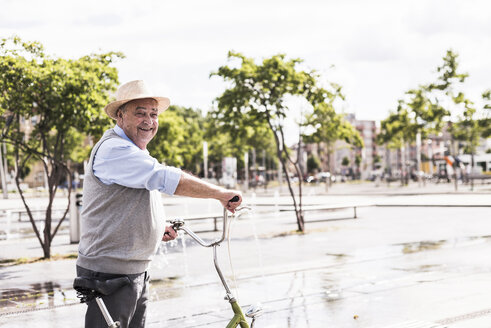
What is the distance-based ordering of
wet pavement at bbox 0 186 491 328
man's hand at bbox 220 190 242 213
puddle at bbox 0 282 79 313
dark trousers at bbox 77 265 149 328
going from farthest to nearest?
puddle at bbox 0 282 79 313, wet pavement at bbox 0 186 491 328, dark trousers at bbox 77 265 149 328, man's hand at bbox 220 190 242 213

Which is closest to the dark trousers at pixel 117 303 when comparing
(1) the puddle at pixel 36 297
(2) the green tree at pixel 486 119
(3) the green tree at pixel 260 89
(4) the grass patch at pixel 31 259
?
(1) the puddle at pixel 36 297

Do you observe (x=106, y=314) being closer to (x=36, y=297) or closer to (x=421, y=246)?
(x=36, y=297)

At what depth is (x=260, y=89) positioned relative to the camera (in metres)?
16.0

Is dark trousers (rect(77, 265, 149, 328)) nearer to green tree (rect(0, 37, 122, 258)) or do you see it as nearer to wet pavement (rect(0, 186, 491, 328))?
wet pavement (rect(0, 186, 491, 328))

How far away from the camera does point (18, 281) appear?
384 inches

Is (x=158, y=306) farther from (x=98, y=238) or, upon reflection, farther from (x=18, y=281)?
(x=98, y=238)

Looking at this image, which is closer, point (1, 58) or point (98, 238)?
point (98, 238)

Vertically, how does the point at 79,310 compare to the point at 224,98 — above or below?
below

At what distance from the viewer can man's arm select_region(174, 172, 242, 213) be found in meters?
3.10

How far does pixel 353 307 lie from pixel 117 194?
4.44 metres

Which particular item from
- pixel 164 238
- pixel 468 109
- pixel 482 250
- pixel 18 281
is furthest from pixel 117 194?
pixel 468 109

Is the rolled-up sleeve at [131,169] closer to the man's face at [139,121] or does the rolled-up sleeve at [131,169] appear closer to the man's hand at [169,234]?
the man's face at [139,121]

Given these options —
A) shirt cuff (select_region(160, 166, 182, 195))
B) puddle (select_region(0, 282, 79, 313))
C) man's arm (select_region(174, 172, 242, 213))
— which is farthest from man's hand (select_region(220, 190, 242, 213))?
puddle (select_region(0, 282, 79, 313))

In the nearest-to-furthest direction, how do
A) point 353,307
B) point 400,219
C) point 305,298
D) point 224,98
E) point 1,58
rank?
point 353,307, point 305,298, point 1,58, point 224,98, point 400,219
